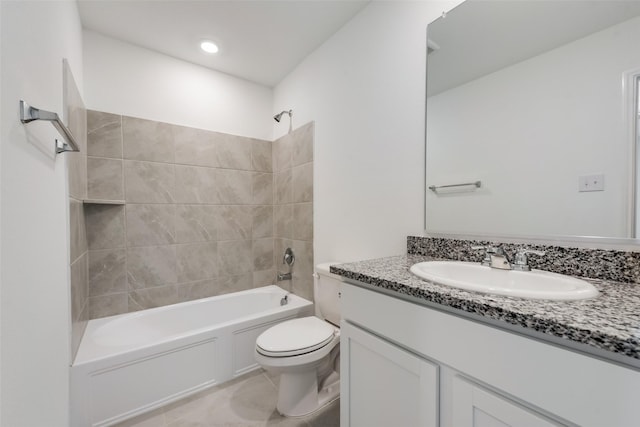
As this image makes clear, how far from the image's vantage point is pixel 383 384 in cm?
89

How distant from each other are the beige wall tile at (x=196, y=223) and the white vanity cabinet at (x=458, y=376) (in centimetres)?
168

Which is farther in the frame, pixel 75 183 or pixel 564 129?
pixel 75 183

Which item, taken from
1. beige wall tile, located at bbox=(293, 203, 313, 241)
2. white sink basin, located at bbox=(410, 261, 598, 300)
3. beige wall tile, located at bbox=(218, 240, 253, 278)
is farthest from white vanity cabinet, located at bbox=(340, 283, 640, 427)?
beige wall tile, located at bbox=(218, 240, 253, 278)

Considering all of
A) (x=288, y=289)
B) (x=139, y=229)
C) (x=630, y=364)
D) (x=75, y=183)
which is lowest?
(x=288, y=289)

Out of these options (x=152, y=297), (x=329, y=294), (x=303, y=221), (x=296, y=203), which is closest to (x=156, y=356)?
(x=152, y=297)

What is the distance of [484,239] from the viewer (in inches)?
44.3

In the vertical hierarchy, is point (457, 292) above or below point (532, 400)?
above

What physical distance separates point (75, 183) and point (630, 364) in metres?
2.25

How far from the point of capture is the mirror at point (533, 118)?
83 centimetres

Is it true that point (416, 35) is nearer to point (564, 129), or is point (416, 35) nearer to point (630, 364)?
point (564, 129)

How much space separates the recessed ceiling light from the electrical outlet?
2.38m

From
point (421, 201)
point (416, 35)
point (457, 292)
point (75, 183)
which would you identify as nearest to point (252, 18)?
point (416, 35)

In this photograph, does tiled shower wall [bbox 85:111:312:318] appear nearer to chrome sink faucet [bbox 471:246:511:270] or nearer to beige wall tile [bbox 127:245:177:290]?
beige wall tile [bbox 127:245:177:290]

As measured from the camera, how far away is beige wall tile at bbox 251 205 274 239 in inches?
101
